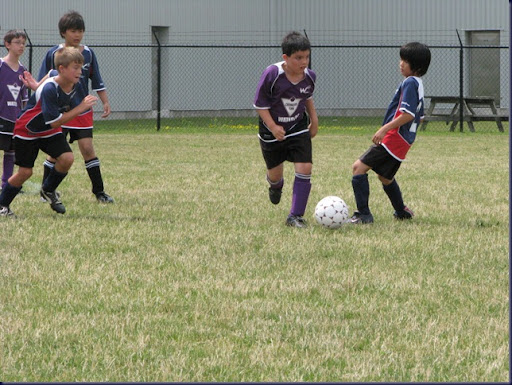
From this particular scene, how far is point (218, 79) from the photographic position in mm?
28891

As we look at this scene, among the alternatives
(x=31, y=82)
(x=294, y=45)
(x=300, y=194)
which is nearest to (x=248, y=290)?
(x=300, y=194)

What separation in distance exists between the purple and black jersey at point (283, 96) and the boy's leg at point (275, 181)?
0.52 meters

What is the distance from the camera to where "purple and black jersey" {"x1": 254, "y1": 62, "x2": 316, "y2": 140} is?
24.7ft

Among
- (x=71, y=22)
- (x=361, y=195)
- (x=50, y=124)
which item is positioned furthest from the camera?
(x=71, y=22)

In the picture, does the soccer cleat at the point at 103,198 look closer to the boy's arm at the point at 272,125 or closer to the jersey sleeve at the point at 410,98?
the boy's arm at the point at 272,125

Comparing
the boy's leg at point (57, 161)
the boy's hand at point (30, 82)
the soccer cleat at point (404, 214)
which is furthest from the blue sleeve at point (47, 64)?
the soccer cleat at point (404, 214)

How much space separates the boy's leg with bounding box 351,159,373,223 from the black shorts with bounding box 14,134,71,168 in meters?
2.50

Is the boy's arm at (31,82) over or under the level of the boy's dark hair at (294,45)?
under

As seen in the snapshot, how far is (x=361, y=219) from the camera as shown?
782cm

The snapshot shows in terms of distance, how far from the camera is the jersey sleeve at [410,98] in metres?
7.50

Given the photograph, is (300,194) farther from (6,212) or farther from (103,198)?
(6,212)

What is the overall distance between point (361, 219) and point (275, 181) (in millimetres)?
884

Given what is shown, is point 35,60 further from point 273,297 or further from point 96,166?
point 273,297

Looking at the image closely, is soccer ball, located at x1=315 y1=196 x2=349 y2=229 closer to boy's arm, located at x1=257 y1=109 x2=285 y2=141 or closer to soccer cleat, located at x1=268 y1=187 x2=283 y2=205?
boy's arm, located at x1=257 y1=109 x2=285 y2=141
